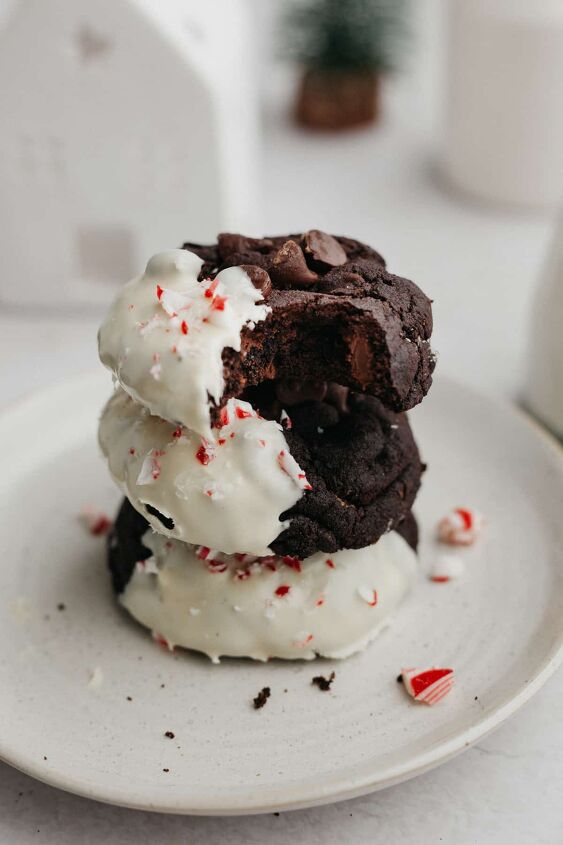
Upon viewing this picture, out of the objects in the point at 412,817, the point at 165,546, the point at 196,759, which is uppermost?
the point at 165,546

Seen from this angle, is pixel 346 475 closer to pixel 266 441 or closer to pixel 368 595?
pixel 266 441

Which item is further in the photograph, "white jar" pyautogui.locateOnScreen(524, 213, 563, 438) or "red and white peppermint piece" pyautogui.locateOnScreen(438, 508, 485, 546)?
"white jar" pyautogui.locateOnScreen(524, 213, 563, 438)

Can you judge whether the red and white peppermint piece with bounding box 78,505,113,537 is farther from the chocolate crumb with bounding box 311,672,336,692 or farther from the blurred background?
the blurred background

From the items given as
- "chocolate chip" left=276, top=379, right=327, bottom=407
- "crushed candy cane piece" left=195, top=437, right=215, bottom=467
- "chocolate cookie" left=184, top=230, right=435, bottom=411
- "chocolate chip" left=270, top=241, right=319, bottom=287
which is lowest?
"crushed candy cane piece" left=195, top=437, right=215, bottom=467

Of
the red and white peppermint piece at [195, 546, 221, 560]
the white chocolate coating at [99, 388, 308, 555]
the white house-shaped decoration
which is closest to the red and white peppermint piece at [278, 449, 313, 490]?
the white chocolate coating at [99, 388, 308, 555]

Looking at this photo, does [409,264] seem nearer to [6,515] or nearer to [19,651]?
[6,515]

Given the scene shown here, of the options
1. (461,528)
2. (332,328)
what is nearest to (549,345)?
(461,528)

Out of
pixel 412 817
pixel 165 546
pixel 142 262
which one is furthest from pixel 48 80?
pixel 412 817
